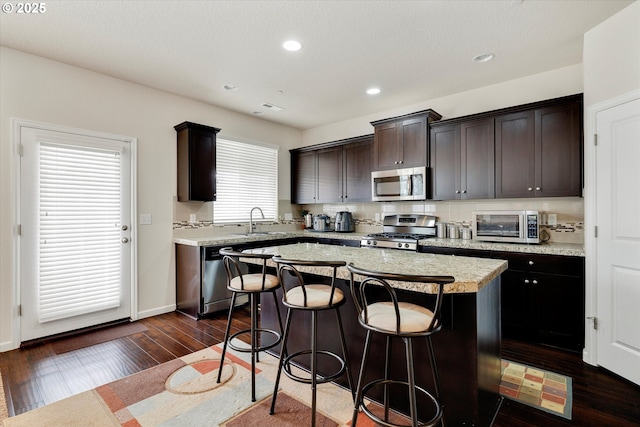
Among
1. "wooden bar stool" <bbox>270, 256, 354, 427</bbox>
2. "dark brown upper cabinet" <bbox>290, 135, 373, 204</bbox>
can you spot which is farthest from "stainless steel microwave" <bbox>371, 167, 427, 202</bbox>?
"wooden bar stool" <bbox>270, 256, 354, 427</bbox>

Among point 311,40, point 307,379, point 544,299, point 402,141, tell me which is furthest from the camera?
point 402,141

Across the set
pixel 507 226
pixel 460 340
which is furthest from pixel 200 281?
pixel 507 226

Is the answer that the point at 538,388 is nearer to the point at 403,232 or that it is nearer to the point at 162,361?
the point at 403,232

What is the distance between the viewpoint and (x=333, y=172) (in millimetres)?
5066

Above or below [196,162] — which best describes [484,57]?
above

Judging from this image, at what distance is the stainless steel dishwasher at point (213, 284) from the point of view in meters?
3.72

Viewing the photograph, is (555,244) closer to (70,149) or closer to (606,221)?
(606,221)

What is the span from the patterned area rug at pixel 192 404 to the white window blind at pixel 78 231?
4.77 feet

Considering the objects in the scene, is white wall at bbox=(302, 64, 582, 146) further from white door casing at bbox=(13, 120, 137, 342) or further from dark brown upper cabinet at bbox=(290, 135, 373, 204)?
white door casing at bbox=(13, 120, 137, 342)

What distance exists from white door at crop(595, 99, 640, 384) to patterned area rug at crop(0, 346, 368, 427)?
6.80 feet

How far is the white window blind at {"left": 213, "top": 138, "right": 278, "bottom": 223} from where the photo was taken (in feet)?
15.0

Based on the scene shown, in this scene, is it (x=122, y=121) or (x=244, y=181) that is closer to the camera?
(x=122, y=121)

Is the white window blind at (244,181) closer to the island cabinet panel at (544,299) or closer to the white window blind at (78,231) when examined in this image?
the white window blind at (78,231)

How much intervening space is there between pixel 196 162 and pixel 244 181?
100 centimetres
